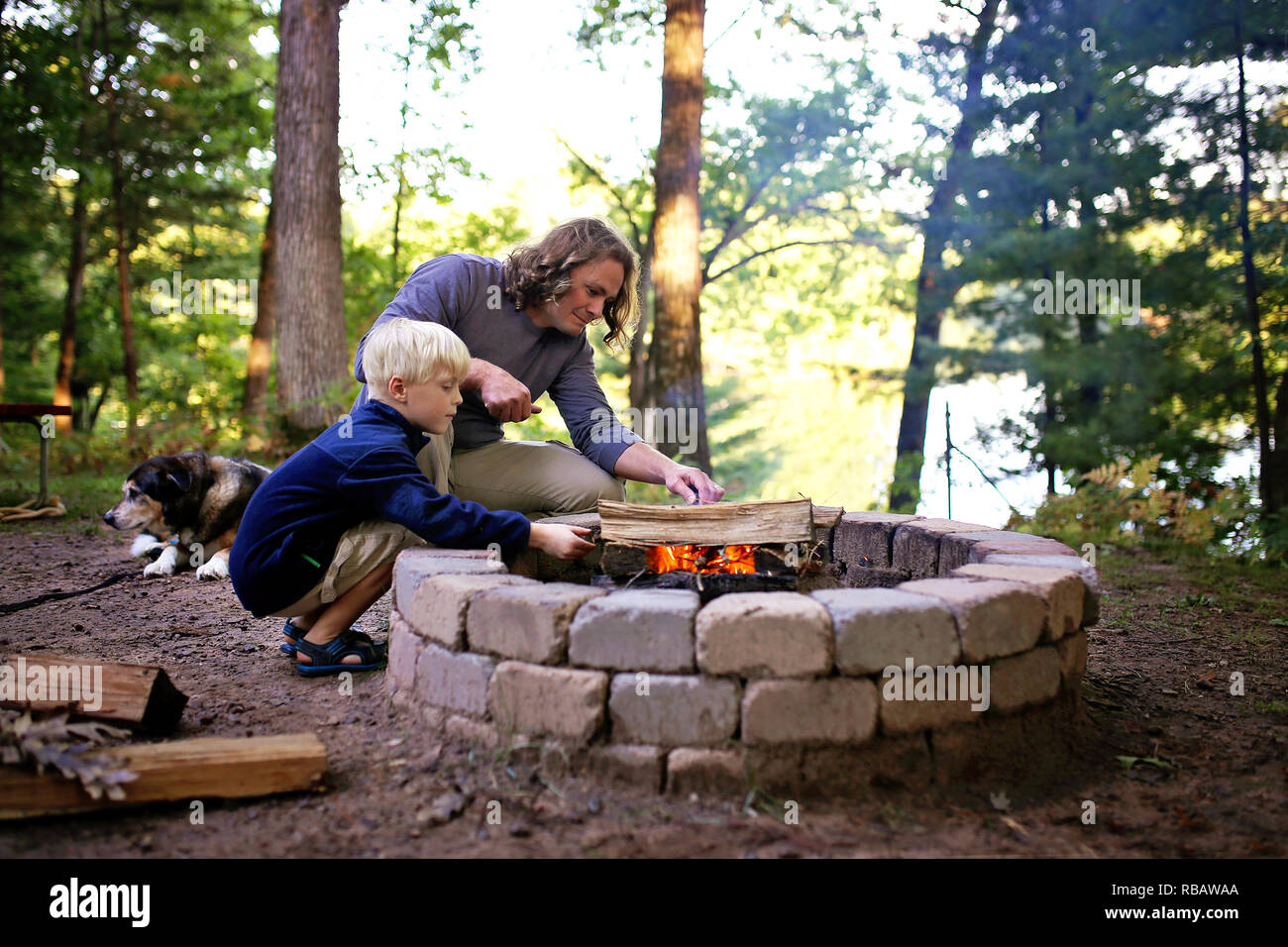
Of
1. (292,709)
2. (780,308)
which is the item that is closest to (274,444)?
(292,709)

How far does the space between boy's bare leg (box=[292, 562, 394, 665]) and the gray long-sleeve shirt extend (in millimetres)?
983

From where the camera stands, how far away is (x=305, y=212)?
846 cm

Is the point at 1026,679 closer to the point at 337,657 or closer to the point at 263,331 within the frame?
the point at 337,657

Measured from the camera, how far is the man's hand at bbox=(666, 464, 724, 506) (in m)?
3.65

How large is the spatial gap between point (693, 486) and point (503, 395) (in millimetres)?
894

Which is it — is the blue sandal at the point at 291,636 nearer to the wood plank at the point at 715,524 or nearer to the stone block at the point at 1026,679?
the wood plank at the point at 715,524

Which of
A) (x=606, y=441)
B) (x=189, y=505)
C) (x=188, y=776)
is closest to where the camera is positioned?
(x=188, y=776)

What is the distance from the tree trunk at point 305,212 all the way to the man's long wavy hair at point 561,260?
5109 millimetres

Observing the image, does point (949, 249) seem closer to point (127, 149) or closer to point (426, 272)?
point (426, 272)

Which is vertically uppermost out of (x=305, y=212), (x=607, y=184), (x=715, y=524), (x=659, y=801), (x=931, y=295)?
(x=607, y=184)

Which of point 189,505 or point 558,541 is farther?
point 189,505

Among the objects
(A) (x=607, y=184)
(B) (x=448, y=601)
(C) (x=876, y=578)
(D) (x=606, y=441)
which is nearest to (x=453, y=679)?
(B) (x=448, y=601)

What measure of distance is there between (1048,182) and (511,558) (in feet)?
25.6

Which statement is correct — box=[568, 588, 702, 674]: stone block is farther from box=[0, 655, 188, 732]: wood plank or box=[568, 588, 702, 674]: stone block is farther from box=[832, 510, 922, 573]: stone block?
box=[832, 510, 922, 573]: stone block
